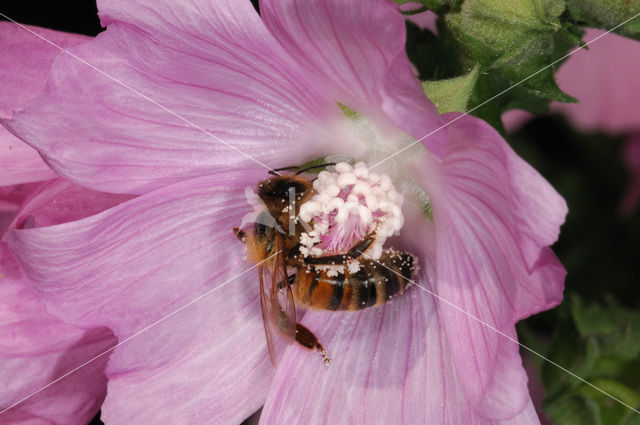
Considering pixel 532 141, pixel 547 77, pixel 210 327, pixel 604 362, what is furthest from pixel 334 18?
pixel 532 141

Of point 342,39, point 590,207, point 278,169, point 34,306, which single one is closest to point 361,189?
point 278,169

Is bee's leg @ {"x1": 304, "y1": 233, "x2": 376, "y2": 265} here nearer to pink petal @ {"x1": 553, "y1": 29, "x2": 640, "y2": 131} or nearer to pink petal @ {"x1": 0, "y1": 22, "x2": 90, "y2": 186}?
pink petal @ {"x1": 0, "y1": 22, "x2": 90, "y2": 186}

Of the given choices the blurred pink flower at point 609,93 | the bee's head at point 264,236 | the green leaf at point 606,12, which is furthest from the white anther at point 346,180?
the blurred pink flower at point 609,93

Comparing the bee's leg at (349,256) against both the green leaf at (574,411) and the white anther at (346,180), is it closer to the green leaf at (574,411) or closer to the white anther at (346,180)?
the white anther at (346,180)

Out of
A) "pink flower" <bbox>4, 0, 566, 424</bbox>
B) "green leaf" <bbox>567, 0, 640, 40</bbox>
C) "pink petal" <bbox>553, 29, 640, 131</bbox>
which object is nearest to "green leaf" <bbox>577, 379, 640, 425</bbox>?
"pink flower" <bbox>4, 0, 566, 424</bbox>

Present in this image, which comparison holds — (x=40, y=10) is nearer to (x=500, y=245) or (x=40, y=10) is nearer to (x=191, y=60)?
(x=191, y=60)

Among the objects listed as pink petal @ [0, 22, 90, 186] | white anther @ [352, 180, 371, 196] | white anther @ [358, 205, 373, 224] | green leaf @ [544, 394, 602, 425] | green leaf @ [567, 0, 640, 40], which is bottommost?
green leaf @ [544, 394, 602, 425]

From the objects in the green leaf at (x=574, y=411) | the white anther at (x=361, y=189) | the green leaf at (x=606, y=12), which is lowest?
the green leaf at (x=574, y=411)
